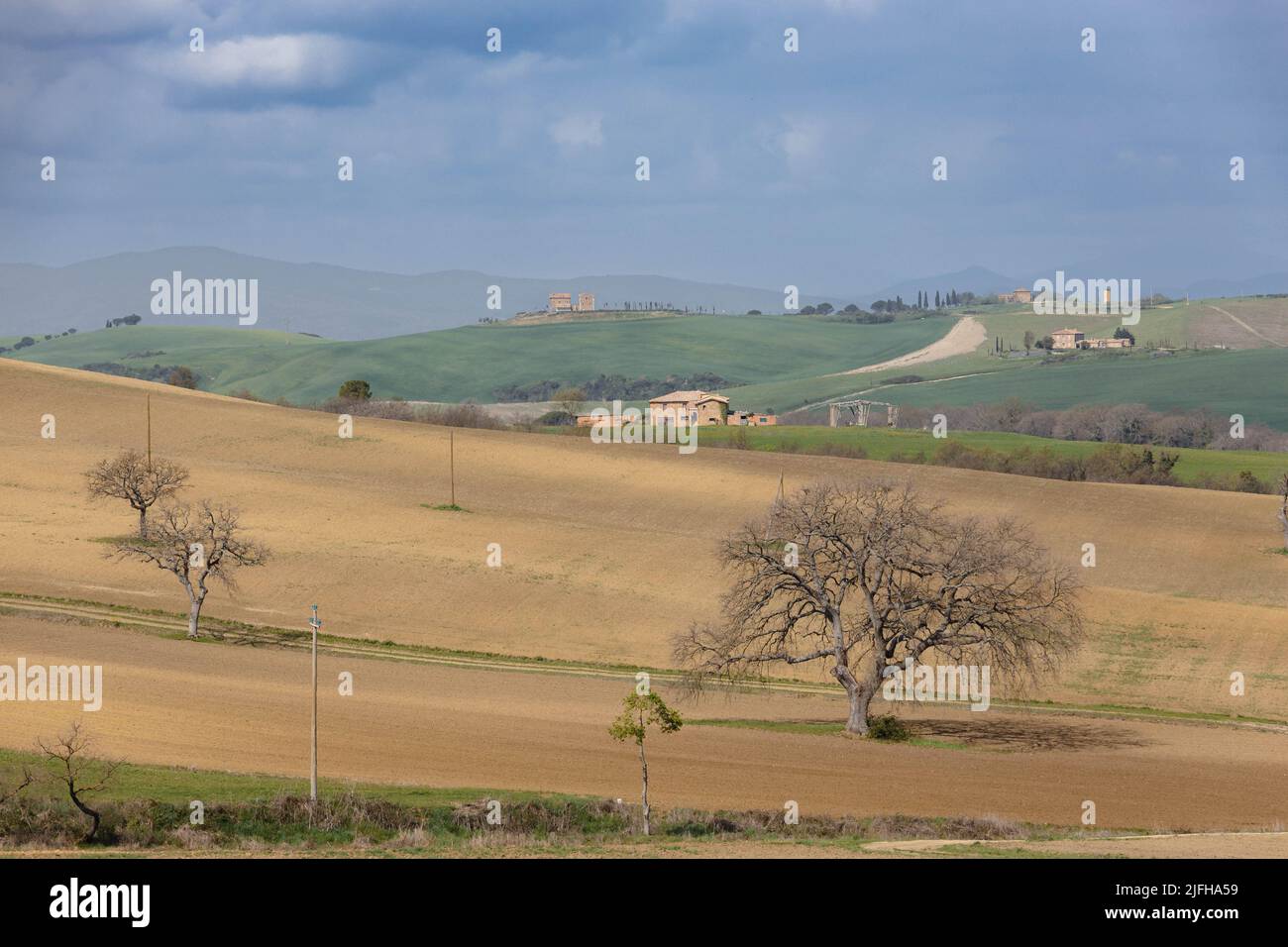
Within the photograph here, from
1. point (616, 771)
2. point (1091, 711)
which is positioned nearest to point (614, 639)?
point (1091, 711)

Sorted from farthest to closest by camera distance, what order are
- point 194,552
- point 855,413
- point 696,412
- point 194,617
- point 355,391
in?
point 855,413
point 355,391
point 696,412
point 194,552
point 194,617

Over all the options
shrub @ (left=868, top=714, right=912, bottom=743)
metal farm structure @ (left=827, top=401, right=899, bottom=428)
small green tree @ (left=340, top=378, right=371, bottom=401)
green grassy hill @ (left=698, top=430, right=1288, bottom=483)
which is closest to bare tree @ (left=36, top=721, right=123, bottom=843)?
shrub @ (left=868, top=714, right=912, bottom=743)

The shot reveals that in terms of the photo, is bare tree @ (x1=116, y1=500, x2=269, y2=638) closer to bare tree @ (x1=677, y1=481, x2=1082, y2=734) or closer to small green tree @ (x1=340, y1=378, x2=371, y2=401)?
bare tree @ (x1=677, y1=481, x2=1082, y2=734)

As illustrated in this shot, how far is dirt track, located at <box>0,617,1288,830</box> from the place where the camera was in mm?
33969

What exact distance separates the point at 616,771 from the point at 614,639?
2323cm

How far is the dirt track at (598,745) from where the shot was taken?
1337 inches

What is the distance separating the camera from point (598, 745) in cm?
3916

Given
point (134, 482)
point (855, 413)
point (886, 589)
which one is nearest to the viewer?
point (886, 589)

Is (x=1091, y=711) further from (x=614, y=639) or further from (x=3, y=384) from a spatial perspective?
(x=3, y=384)

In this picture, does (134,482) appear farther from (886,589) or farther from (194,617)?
(886,589)

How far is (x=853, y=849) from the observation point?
24906 mm

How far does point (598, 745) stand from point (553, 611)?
24125 millimetres

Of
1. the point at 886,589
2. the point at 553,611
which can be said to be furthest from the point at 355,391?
the point at 886,589

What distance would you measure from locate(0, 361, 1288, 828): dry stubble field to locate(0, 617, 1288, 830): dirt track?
6.4 inches
